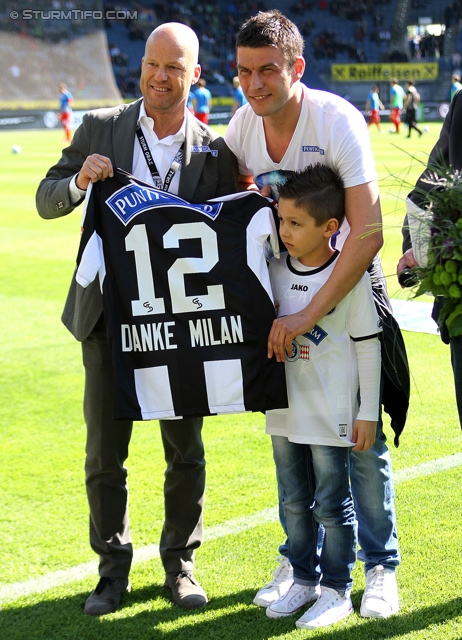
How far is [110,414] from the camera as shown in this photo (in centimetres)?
341

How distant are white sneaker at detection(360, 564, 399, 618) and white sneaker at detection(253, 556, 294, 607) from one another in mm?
320

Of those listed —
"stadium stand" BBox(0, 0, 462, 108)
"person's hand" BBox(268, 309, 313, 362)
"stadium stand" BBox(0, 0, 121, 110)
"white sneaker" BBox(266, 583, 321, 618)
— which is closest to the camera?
"person's hand" BBox(268, 309, 313, 362)

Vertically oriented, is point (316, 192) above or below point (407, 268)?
above

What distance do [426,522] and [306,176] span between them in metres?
1.83

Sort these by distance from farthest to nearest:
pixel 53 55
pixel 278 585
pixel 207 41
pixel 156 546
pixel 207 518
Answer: pixel 207 41
pixel 53 55
pixel 207 518
pixel 156 546
pixel 278 585

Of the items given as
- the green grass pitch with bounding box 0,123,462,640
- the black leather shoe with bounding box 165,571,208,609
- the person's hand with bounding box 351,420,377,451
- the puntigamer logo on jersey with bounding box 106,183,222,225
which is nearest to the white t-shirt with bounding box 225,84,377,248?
the green grass pitch with bounding box 0,123,462,640

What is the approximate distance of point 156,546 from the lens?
3.89 m

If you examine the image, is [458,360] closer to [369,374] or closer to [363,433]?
[369,374]

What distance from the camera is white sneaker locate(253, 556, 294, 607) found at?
10.9 feet

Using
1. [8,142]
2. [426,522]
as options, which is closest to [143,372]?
[426,522]

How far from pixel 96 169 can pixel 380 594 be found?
195cm

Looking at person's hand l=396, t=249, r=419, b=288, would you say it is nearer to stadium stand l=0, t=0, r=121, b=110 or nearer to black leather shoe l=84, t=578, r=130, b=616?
black leather shoe l=84, t=578, r=130, b=616

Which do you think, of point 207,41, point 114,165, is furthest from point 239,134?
point 207,41

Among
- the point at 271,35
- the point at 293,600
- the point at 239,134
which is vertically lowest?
the point at 293,600
